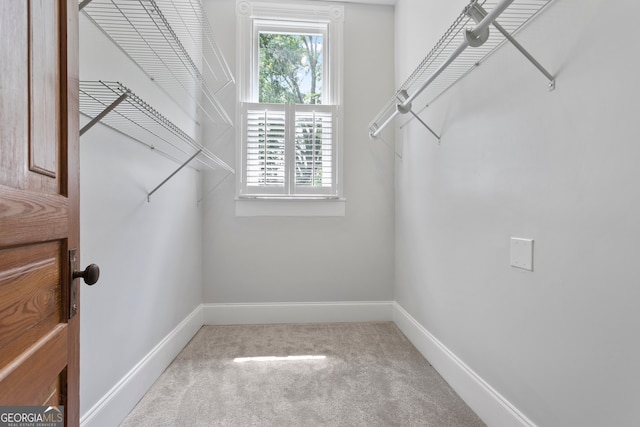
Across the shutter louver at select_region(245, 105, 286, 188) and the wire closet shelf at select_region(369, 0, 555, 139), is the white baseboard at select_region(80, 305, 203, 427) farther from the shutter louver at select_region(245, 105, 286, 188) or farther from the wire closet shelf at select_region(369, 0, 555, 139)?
the wire closet shelf at select_region(369, 0, 555, 139)

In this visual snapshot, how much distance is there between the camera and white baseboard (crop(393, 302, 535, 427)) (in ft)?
4.08

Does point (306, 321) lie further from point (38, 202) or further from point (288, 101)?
point (38, 202)

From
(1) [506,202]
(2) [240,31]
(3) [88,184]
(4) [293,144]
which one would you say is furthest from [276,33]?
(1) [506,202]

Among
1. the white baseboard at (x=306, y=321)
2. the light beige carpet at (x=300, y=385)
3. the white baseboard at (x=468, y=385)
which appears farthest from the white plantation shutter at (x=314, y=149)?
the white baseboard at (x=468, y=385)

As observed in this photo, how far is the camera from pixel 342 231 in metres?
2.60

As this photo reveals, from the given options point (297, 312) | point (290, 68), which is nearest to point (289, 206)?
point (297, 312)

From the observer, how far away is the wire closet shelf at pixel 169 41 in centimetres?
125

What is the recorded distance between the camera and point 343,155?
8.52ft

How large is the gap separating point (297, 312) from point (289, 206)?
84 centimetres

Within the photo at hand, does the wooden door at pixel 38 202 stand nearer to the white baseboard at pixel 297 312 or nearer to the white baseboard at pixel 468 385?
the white baseboard at pixel 468 385

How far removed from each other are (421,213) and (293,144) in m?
1.13

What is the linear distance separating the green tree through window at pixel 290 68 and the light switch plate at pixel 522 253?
6.25 feet

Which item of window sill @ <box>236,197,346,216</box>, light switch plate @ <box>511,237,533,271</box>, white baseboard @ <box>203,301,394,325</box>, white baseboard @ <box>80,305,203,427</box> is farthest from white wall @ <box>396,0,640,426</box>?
white baseboard @ <box>80,305,203,427</box>

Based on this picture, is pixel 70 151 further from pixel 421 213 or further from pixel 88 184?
pixel 421 213
